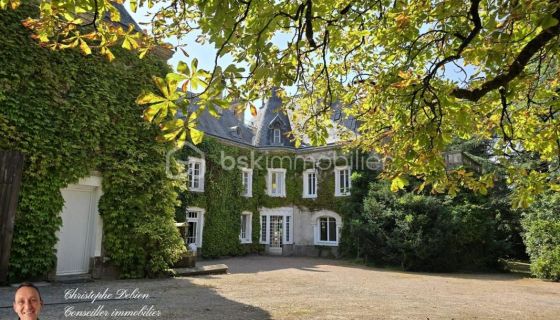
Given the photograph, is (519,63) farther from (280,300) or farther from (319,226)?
(319,226)

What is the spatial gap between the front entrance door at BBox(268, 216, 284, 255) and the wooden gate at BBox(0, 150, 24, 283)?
1525 cm

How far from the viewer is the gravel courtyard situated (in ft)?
18.5

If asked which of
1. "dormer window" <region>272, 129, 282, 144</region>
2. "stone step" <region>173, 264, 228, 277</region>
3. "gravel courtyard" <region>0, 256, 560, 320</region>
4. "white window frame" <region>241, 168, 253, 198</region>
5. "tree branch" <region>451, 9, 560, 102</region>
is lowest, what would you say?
"gravel courtyard" <region>0, 256, 560, 320</region>

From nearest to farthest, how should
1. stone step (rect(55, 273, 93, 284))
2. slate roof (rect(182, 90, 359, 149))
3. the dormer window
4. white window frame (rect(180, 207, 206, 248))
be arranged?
stone step (rect(55, 273, 93, 284)), white window frame (rect(180, 207, 206, 248)), slate roof (rect(182, 90, 359, 149)), the dormer window

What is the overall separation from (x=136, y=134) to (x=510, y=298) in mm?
9624

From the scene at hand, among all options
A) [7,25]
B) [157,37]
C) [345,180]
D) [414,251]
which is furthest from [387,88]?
[345,180]

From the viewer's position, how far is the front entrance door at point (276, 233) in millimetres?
21308

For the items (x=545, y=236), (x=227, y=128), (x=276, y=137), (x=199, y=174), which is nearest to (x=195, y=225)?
(x=199, y=174)

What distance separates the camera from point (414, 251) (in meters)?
14.6

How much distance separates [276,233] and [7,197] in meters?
15.7

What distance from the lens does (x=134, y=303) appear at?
604 cm

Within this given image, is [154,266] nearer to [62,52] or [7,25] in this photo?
[62,52]

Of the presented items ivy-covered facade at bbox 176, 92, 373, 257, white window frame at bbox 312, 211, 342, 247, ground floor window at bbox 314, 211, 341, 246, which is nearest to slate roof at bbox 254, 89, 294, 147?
ivy-covered facade at bbox 176, 92, 373, 257

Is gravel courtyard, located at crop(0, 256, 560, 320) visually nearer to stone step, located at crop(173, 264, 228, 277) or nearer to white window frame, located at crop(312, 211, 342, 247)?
stone step, located at crop(173, 264, 228, 277)
